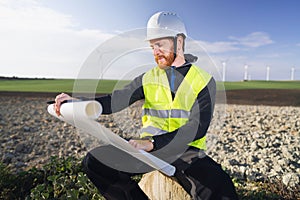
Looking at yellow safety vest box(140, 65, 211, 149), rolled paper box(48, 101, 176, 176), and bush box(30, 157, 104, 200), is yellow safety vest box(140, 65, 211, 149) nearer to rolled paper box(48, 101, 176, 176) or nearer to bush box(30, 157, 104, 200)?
rolled paper box(48, 101, 176, 176)

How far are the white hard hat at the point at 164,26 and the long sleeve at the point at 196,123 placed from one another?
1.64 ft

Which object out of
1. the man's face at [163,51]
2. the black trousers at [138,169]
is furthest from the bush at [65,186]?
the man's face at [163,51]

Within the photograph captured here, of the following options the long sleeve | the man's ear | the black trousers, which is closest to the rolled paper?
the long sleeve

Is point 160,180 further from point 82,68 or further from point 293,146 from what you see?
point 293,146

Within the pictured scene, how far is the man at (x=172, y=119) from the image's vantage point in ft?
7.76

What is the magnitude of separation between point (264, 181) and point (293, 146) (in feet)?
6.88

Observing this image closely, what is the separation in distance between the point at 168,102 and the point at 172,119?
13 cm

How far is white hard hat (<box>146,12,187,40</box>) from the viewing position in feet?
8.16

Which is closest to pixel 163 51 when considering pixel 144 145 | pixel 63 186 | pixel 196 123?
pixel 196 123

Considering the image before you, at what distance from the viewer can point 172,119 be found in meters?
2.49

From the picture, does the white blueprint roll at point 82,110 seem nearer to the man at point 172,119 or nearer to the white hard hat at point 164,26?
the man at point 172,119

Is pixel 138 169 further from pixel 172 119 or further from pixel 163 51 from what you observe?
pixel 163 51

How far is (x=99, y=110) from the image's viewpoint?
1.99 m

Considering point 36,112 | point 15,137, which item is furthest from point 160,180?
point 36,112
